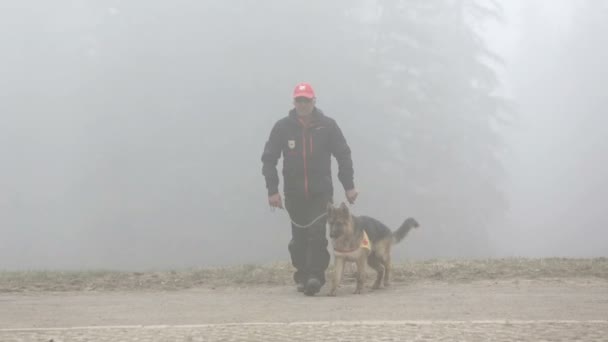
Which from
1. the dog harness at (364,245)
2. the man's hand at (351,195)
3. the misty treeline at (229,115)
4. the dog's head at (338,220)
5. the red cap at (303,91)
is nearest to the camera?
the dog's head at (338,220)

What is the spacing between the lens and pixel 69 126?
5597 centimetres

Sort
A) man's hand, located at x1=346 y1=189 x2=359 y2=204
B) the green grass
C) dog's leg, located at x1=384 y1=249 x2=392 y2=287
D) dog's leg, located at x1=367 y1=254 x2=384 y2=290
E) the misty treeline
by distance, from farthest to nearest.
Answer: the misty treeline, the green grass, dog's leg, located at x1=384 y1=249 x2=392 y2=287, dog's leg, located at x1=367 y1=254 x2=384 y2=290, man's hand, located at x1=346 y1=189 x2=359 y2=204

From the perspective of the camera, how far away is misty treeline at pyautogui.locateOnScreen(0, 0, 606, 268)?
45.5 meters

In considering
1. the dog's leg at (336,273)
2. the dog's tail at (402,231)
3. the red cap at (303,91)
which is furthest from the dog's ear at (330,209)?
the dog's tail at (402,231)

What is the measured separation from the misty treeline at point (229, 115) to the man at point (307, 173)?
28.9 meters

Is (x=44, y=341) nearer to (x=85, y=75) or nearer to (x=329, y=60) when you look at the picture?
(x=329, y=60)

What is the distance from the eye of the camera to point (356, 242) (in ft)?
36.9

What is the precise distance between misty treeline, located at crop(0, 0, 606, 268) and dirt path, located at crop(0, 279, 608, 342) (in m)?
28.9

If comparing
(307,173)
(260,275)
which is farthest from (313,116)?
(260,275)

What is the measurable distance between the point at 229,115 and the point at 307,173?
40.2 metres

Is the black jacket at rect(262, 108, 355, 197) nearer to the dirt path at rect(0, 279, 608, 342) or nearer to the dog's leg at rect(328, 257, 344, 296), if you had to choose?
the dog's leg at rect(328, 257, 344, 296)

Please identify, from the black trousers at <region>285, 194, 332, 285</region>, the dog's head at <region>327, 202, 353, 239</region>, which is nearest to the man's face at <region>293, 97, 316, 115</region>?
the black trousers at <region>285, 194, 332, 285</region>

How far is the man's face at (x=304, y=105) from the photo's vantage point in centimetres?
1140

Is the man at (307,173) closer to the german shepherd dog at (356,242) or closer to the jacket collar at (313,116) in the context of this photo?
the jacket collar at (313,116)
